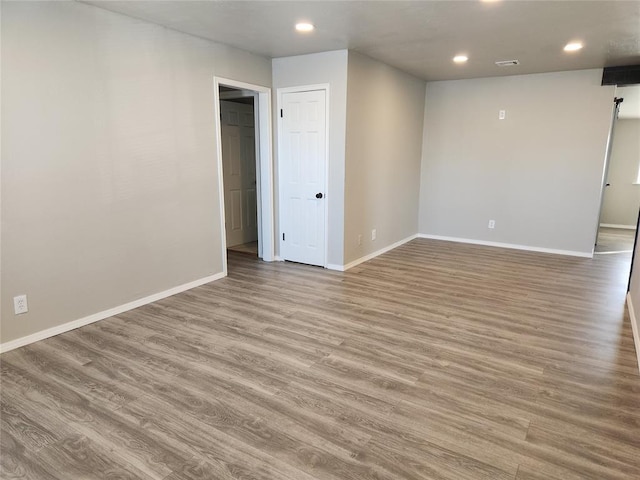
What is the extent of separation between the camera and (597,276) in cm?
474

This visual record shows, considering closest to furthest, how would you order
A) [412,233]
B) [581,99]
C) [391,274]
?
[391,274]
[581,99]
[412,233]

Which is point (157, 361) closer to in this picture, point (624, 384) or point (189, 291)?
point (189, 291)

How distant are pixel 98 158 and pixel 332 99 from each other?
2457 mm

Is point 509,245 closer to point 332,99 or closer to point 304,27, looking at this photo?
point 332,99

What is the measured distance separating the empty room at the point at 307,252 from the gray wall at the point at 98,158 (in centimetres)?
2

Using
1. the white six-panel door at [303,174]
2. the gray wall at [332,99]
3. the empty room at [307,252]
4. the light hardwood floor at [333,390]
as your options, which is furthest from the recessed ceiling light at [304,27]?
the light hardwood floor at [333,390]

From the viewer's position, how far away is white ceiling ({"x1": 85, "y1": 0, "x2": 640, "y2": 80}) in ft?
9.89

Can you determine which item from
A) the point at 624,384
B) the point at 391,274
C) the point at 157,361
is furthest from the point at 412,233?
the point at 157,361

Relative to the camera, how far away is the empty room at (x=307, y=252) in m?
2.03

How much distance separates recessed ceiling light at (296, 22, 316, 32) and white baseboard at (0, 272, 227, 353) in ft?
8.57

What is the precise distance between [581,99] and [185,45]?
4.98m

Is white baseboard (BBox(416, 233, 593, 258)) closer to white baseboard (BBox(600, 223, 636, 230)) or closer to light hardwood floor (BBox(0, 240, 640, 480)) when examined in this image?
light hardwood floor (BBox(0, 240, 640, 480))

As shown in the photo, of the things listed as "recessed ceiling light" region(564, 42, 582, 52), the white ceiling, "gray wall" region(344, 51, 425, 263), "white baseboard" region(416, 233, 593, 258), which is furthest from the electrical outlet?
"white baseboard" region(416, 233, 593, 258)

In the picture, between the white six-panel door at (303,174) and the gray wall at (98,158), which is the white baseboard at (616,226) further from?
the gray wall at (98,158)
